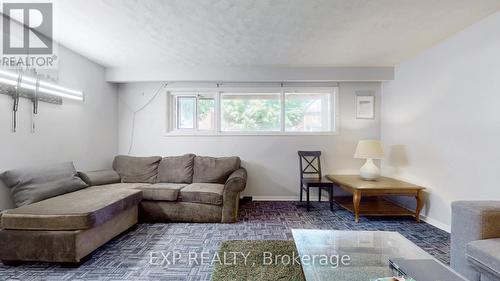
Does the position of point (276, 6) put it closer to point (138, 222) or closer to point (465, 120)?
point (465, 120)

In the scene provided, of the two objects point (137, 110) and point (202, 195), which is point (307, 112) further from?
point (137, 110)

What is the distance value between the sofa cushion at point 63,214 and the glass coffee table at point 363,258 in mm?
1872

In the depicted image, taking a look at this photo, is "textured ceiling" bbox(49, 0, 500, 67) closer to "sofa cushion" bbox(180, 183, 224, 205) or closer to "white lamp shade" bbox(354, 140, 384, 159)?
"white lamp shade" bbox(354, 140, 384, 159)

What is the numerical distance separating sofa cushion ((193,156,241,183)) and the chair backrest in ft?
3.90

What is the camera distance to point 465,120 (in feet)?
8.57

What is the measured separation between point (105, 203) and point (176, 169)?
1.55 metres

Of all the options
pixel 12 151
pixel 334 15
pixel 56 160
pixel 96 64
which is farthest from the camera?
pixel 96 64

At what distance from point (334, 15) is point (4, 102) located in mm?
3533

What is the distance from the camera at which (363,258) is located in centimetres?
167

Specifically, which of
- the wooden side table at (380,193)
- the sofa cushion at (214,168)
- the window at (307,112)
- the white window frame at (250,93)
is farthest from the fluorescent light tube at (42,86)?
the wooden side table at (380,193)

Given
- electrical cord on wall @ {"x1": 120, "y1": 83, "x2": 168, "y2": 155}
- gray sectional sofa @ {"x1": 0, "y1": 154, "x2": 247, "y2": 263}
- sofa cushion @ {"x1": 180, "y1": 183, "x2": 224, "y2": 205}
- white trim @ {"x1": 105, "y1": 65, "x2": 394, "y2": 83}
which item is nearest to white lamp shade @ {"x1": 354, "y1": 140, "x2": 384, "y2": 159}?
white trim @ {"x1": 105, "y1": 65, "x2": 394, "y2": 83}

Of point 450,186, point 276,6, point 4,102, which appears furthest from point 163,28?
point 450,186

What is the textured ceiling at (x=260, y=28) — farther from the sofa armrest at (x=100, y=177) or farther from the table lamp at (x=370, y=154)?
the sofa armrest at (x=100, y=177)

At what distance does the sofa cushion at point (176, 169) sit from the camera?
3.83 meters
